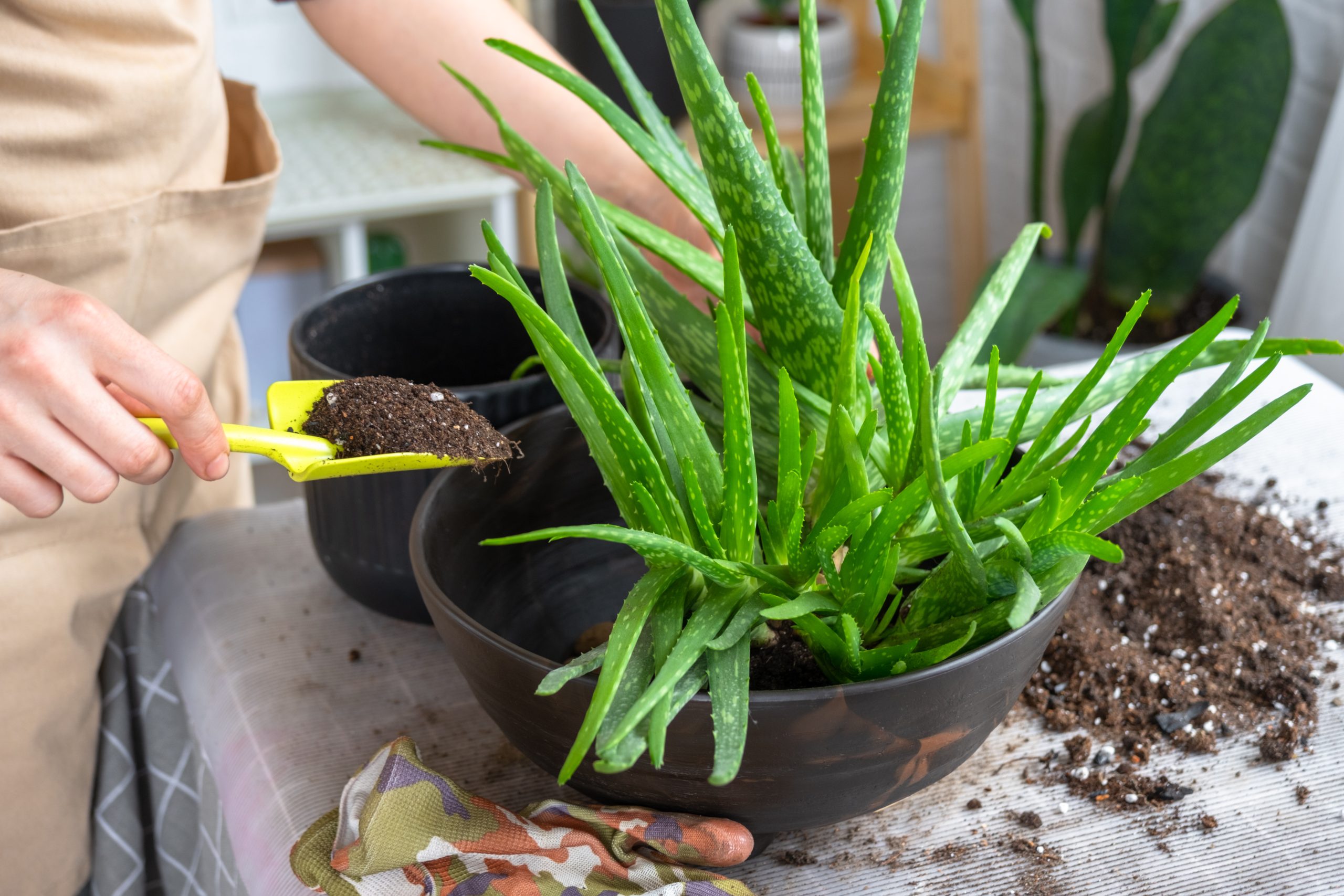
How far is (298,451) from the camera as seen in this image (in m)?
0.43

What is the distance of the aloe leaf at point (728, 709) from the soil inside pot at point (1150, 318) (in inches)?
46.3

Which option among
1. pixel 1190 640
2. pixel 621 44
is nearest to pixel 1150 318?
pixel 621 44

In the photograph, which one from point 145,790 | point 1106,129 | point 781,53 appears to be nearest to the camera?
point 145,790

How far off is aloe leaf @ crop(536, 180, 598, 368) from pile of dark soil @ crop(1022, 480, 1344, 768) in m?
0.27

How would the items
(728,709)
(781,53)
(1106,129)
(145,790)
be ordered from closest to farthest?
(728,709), (145,790), (1106,129), (781,53)

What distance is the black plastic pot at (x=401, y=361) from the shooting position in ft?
1.73

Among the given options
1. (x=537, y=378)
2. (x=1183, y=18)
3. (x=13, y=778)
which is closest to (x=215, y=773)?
(x=13, y=778)

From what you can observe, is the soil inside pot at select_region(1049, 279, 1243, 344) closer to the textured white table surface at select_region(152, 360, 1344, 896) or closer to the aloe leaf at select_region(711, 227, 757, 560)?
the textured white table surface at select_region(152, 360, 1344, 896)

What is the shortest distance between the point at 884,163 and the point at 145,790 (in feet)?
1.85

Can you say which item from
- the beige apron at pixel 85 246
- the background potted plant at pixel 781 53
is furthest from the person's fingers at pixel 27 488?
the background potted plant at pixel 781 53

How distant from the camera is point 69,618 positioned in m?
0.59

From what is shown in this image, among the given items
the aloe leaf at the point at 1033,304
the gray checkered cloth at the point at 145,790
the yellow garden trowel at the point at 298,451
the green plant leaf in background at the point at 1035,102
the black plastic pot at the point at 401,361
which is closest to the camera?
the yellow garden trowel at the point at 298,451

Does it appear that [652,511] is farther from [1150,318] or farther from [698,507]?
[1150,318]

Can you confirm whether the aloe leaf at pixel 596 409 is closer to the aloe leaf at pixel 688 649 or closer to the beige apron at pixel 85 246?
the aloe leaf at pixel 688 649
